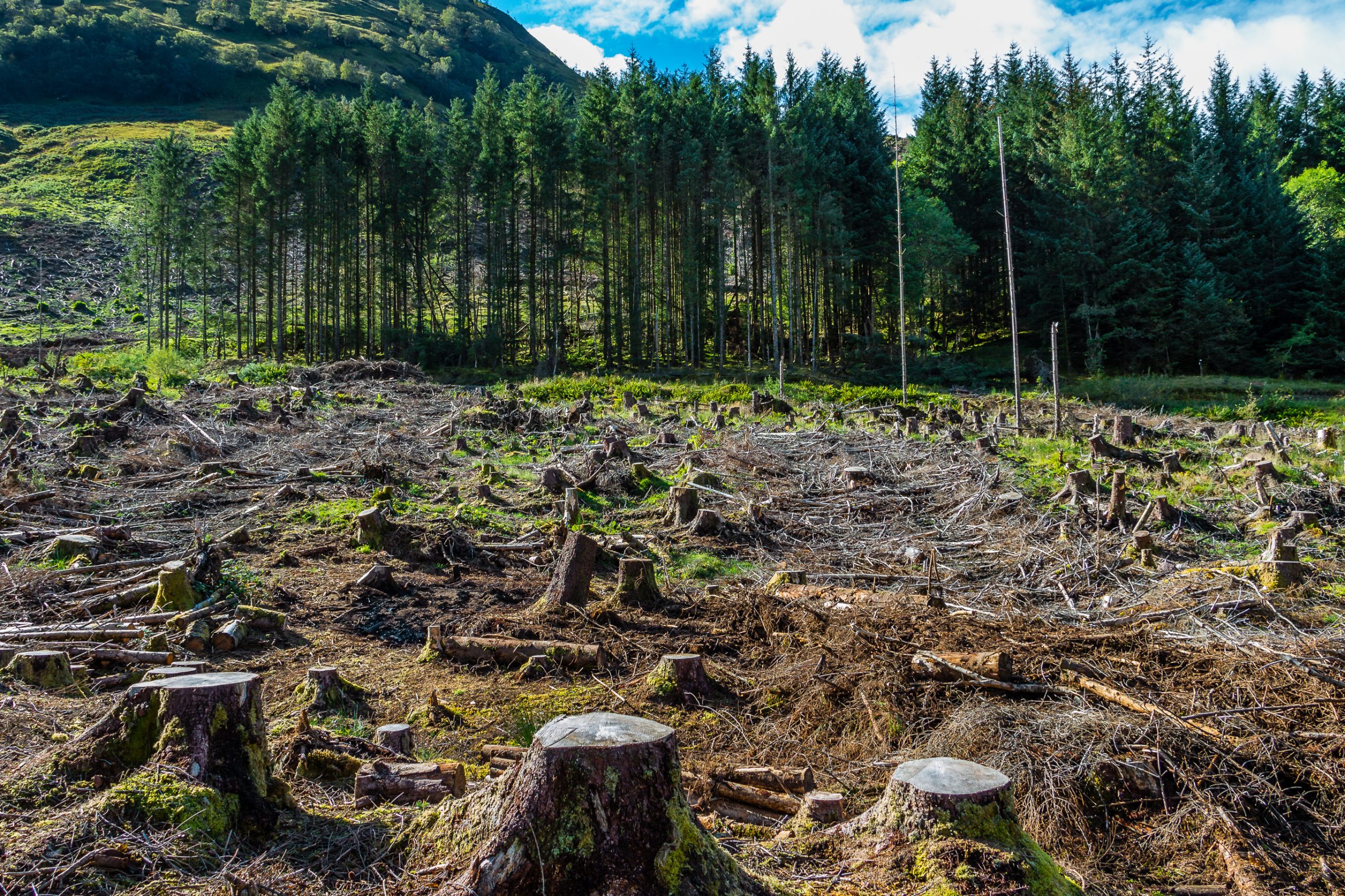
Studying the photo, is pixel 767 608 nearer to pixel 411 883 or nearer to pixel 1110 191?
pixel 411 883

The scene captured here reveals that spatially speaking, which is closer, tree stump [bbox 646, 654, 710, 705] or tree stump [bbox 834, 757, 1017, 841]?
tree stump [bbox 834, 757, 1017, 841]

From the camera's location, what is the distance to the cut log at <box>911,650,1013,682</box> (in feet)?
15.8

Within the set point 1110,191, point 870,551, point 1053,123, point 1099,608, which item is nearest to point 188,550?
point 870,551

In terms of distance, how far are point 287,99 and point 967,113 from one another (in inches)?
1414

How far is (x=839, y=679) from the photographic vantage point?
5137mm

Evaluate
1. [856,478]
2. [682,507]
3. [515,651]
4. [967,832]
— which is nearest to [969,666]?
[967,832]

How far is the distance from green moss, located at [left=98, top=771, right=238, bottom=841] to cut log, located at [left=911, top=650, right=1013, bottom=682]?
381 cm

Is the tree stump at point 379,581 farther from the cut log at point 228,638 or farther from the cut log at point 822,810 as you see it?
the cut log at point 822,810

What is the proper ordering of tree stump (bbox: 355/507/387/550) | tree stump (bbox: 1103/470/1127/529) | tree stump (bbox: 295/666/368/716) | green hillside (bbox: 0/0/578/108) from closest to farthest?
1. tree stump (bbox: 295/666/368/716)
2. tree stump (bbox: 355/507/387/550)
3. tree stump (bbox: 1103/470/1127/529)
4. green hillside (bbox: 0/0/578/108)

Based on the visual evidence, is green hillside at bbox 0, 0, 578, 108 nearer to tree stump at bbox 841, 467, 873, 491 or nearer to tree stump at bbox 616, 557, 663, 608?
tree stump at bbox 841, 467, 873, 491

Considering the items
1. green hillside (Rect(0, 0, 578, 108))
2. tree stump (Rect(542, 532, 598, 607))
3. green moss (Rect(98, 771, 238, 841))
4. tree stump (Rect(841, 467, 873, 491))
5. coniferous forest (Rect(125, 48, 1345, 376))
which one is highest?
green hillside (Rect(0, 0, 578, 108))

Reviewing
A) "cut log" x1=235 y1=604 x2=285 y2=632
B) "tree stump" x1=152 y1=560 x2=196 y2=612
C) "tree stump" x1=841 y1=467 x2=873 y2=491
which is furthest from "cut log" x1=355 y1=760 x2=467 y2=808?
"tree stump" x1=841 y1=467 x2=873 y2=491

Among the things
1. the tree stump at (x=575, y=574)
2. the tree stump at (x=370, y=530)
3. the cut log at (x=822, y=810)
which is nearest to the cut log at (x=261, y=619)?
the tree stump at (x=575, y=574)

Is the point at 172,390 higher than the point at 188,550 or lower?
higher
